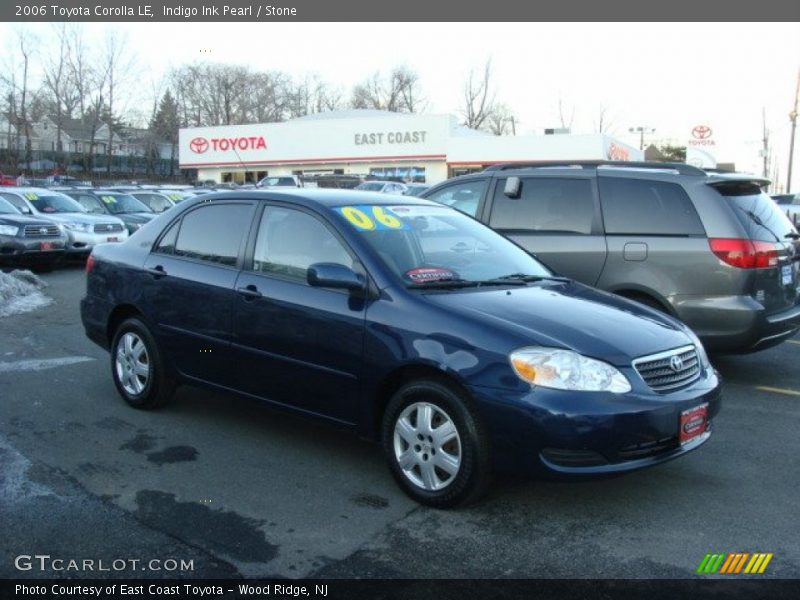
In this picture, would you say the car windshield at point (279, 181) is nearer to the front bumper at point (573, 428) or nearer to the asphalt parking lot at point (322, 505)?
the asphalt parking lot at point (322, 505)

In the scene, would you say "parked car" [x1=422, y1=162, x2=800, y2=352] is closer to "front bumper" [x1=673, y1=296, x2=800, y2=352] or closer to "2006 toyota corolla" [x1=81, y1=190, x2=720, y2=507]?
"front bumper" [x1=673, y1=296, x2=800, y2=352]

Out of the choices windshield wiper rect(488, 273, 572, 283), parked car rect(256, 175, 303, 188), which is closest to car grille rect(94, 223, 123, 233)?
windshield wiper rect(488, 273, 572, 283)

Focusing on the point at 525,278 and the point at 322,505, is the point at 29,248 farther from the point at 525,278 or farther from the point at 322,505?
the point at 322,505

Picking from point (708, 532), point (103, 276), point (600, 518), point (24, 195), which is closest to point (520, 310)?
point (600, 518)

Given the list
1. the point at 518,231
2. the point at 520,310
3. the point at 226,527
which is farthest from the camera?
the point at 518,231

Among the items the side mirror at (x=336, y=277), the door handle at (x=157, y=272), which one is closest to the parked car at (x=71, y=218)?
the door handle at (x=157, y=272)

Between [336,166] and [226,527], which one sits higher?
[336,166]

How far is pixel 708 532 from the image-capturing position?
13.0 ft

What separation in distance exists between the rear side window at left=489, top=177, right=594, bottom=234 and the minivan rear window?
1.17 meters

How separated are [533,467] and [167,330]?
2.96 meters

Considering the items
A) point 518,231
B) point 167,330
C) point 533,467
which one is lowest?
point 533,467

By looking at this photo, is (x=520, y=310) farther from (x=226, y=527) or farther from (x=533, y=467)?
(x=226, y=527)

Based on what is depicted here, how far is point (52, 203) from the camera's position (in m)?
17.3

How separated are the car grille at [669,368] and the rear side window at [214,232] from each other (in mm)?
2722
